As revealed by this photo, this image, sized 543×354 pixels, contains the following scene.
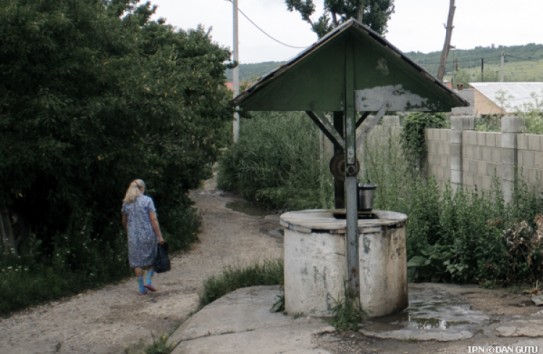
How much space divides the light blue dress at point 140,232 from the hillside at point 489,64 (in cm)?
6029

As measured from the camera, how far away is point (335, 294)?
7.18 metres

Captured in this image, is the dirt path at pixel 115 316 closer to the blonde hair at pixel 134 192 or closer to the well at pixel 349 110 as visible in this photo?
the blonde hair at pixel 134 192

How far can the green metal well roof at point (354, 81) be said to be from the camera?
284 inches

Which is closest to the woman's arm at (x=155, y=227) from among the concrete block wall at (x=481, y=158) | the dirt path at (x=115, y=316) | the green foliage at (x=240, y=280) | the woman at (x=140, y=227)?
the woman at (x=140, y=227)

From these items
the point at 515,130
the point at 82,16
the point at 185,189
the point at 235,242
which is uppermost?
the point at 82,16

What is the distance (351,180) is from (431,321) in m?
1.47

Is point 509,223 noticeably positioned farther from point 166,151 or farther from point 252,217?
point 252,217

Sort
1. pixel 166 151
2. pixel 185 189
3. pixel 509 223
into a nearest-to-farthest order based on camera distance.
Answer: pixel 509 223 → pixel 166 151 → pixel 185 189

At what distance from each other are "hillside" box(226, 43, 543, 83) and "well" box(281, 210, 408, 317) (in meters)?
62.7

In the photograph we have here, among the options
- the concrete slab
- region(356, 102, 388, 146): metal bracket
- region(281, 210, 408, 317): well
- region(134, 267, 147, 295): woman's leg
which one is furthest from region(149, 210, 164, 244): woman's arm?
region(356, 102, 388, 146): metal bracket

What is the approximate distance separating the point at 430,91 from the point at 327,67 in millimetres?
1005

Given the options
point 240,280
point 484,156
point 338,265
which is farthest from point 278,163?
point 338,265


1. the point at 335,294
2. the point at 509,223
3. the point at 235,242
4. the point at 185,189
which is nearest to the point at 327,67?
the point at 335,294

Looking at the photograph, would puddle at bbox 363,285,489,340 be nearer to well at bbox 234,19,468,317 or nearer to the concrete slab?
well at bbox 234,19,468,317
